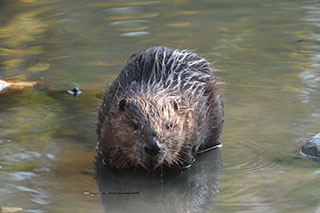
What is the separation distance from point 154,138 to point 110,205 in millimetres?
520

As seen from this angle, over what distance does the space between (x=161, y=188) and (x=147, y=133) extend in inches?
17.8

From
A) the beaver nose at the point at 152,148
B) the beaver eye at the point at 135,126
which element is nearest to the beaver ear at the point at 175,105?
the beaver eye at the point at 135,126

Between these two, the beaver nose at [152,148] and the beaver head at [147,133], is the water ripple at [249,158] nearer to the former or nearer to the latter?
the beaver head at [147,133]

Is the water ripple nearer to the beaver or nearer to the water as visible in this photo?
the water

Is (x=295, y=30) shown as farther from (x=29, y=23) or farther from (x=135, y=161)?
(x=135, y=161)

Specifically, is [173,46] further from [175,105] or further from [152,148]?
[152,148]

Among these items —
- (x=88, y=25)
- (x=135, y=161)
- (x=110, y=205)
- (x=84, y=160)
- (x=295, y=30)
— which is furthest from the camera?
(x=88, y=25)

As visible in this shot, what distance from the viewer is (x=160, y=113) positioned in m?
5.51

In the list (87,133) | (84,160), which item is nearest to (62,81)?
(87,133)

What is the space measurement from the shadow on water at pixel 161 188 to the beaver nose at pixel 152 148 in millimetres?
314

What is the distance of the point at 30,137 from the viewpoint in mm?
6504

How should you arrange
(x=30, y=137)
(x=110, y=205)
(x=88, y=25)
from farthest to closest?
(x=88, y=25)
(x=30, y=137)
(x=110, y=205)

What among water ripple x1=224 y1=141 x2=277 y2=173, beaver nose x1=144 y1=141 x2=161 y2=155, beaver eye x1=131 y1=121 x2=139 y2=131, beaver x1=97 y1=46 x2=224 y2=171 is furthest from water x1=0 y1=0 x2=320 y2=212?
beaver eye x1=131 y1=121 x2=139 y2=131

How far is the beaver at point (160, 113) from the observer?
544cm
